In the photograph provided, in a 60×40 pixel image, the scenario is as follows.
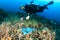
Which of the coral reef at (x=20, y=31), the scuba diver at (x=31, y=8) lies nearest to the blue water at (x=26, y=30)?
the coral reef at (x=20, y=31)

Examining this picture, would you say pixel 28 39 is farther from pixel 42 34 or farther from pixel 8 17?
pixel 8 17

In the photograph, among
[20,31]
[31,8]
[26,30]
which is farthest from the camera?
[31,8]

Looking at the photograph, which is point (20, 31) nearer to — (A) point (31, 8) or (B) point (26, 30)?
(B) point (26, 30)

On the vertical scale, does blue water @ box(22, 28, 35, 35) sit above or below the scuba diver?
below

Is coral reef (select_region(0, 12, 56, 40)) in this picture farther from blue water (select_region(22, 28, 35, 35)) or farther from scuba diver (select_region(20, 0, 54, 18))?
scuba diver (select_region(20, 0, 54, 18))

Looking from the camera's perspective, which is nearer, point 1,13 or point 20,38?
point 20,38

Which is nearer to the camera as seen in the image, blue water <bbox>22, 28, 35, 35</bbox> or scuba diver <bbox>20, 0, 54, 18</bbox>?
blue water <bbox>22, 28, 35, 35</bbox>

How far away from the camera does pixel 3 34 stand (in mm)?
4707

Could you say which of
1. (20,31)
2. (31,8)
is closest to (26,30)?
(20,31)

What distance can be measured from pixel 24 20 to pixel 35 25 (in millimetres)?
490

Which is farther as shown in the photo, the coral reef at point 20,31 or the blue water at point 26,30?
the blue water at point 26,30

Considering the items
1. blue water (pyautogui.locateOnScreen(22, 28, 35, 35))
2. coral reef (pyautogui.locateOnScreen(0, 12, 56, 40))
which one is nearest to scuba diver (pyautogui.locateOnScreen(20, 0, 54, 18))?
coral reef (pyautogui.locateOnScreen(0, 12, 56, 40))

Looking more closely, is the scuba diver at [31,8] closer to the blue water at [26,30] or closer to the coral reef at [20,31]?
the coral reef at [20,31]

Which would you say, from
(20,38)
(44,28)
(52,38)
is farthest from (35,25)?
(20,38)
